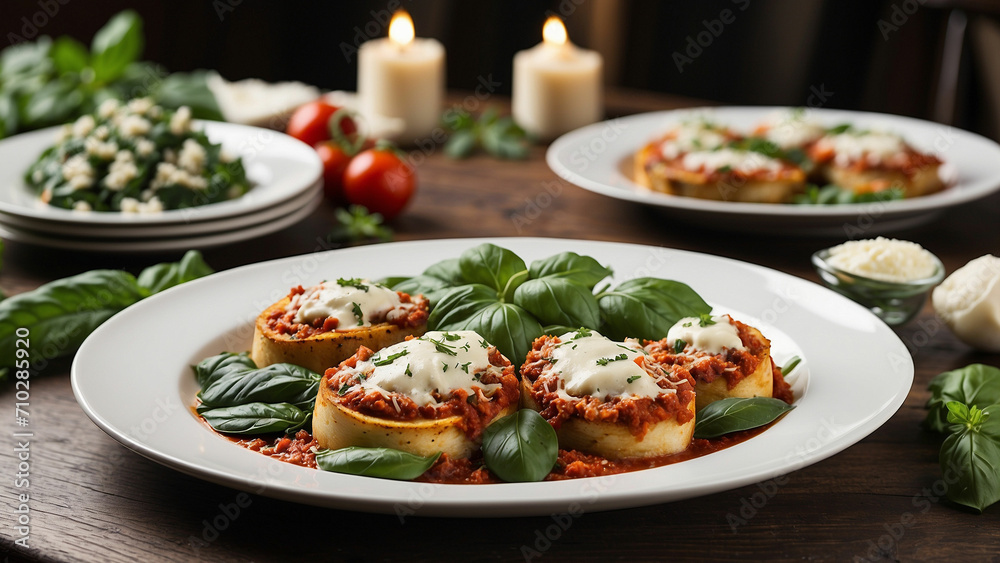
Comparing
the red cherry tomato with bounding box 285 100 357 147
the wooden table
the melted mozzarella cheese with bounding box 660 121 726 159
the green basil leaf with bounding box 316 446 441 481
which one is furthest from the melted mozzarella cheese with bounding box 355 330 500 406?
the red cherry tomato with bounding box 285 100 357 147

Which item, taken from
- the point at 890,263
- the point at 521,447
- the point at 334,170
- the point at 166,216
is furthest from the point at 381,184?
the point at 521,447

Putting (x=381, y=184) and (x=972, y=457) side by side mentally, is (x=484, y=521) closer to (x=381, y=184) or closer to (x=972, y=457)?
(x=972, y=457)

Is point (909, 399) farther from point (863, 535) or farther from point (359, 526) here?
point (359, 526)

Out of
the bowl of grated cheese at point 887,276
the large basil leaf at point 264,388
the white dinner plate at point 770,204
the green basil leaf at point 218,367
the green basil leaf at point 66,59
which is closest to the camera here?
the large basil leaf at point 264,388

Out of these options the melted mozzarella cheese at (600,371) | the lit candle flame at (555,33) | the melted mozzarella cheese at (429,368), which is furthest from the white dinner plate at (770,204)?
the melted mozzarella cheese at (429,368)

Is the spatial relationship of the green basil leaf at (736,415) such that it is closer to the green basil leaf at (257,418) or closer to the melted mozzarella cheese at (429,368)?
the melted mozzarella cheese at (429,368)

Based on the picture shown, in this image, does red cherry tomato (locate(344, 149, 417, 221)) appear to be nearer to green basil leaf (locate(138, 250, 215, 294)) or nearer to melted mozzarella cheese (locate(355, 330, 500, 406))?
green basil leaf (locate(138, 250, 215, 294))
